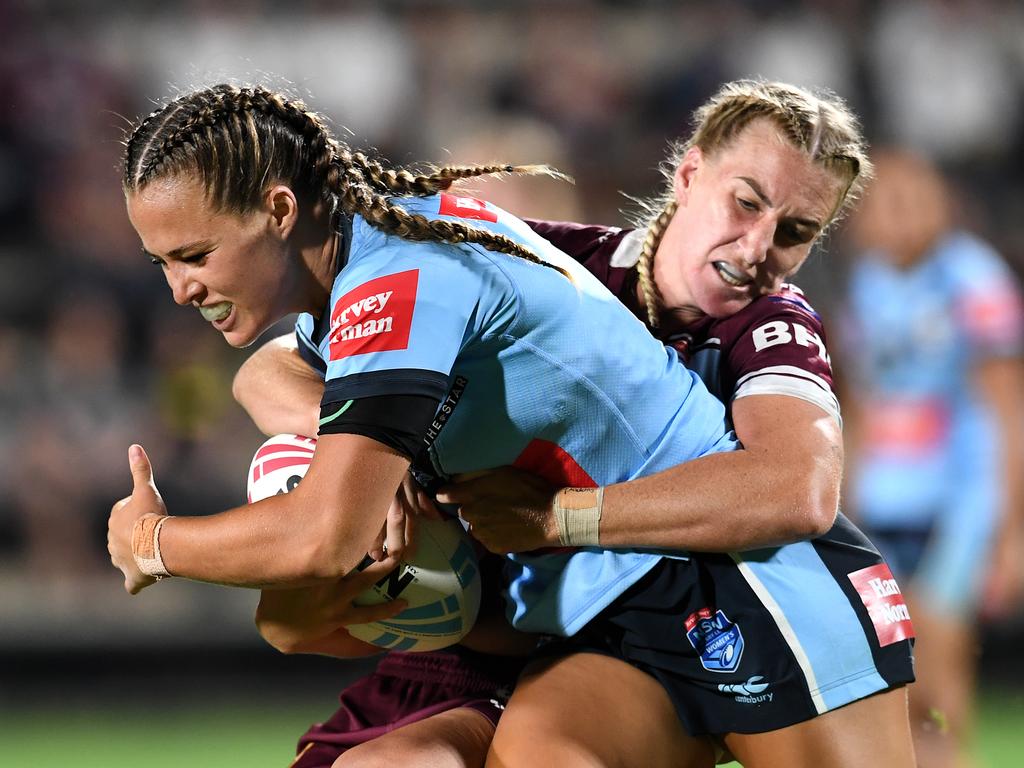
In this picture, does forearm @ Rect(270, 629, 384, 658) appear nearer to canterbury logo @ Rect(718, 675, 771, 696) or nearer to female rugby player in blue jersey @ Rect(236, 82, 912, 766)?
female rugby player in blue jersey @ Rect(236, 82, 912, 766)

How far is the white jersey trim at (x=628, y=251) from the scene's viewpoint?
120 inches

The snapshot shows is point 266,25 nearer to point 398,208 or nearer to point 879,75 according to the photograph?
point 879,75

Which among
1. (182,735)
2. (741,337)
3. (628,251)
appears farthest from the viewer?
(182,735)

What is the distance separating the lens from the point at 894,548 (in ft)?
19.4

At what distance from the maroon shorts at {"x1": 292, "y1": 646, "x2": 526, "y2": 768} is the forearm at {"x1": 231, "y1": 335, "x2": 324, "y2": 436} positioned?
60 cm

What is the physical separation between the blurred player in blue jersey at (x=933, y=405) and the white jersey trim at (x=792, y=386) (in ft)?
10.0

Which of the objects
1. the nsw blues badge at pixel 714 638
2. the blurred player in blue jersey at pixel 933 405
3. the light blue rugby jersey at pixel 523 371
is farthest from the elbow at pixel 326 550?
the blurred player in blue jersey at pixel 933 405

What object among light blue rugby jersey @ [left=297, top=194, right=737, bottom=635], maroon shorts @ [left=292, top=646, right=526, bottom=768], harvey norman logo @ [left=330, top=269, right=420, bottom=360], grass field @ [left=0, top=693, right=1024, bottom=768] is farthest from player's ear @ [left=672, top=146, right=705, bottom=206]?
grass field @ [left=0, top=693, right=1024, bottom=768]

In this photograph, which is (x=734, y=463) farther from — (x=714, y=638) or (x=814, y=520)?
(x=714, y=638)

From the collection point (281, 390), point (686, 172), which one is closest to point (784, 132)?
point (686, 172)

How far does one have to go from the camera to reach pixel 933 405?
595 cm

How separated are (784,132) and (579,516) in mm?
944

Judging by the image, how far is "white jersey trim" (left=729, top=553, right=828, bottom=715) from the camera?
265 cm

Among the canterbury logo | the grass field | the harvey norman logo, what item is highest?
the harvey norman logo
